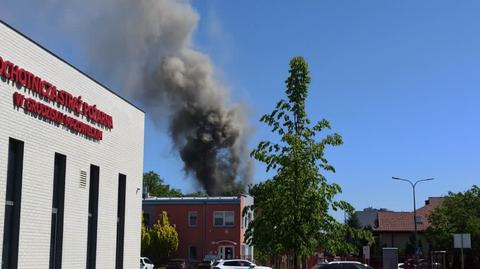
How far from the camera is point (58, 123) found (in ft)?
61.6

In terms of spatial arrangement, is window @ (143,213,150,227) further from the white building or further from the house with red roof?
the house with red roof

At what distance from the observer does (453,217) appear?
65.2m

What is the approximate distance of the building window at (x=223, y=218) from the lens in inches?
2307

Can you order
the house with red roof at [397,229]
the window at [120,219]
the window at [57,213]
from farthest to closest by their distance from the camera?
the house with red roof at [397,229], the window at [120,219], the window at [57,213]

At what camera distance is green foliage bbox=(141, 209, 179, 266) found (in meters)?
53.8

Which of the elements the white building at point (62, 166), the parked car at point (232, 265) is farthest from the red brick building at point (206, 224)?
the white building at point (62, 166)

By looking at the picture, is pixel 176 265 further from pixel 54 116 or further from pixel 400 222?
pixel 400 222

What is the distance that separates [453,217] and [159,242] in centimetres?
2982

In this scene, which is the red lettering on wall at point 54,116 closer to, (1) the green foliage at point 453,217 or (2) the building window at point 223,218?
(2) the building window at point 223,218

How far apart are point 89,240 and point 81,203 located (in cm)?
165

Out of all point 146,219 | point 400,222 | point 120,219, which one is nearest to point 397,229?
point 400,222

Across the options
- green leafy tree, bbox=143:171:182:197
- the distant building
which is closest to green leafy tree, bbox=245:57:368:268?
the distant building

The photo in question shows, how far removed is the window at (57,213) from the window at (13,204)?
6.89ft

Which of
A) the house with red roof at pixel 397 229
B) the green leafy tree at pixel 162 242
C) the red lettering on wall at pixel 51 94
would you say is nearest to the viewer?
the red lettering on wall at pixel 51 94
